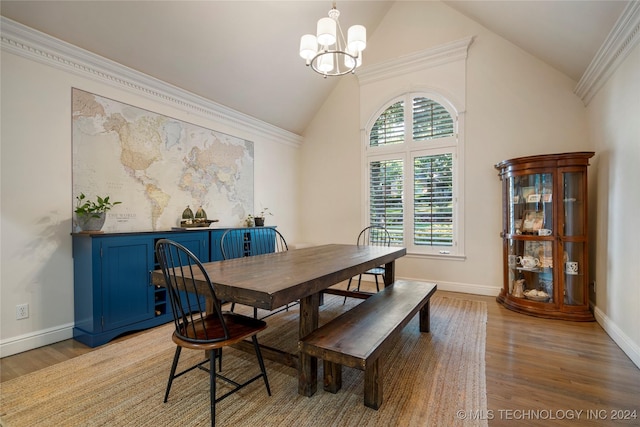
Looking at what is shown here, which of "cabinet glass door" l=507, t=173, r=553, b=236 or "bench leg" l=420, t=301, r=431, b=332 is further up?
"cabinet glass door" l=507, t=173, r=553, b=236

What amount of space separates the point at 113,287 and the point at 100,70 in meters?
2.08

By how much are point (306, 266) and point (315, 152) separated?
12.2ft

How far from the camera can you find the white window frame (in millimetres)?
4113

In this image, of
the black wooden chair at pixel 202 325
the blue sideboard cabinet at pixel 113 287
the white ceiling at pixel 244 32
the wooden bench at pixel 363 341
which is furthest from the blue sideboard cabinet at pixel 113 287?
the wooden bench at pixel 363 341

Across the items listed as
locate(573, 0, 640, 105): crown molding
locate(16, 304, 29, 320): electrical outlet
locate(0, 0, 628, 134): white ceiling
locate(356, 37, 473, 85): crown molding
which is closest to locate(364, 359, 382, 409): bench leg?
locate(16, 304, 29, 320): electrical outlet

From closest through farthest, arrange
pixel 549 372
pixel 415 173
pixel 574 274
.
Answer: pixel 549 372 → pixel 574 274 → pixel 415 173

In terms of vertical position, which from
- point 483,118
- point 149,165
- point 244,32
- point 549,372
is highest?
point 244,32

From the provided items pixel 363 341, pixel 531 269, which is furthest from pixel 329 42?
pixel 531 269

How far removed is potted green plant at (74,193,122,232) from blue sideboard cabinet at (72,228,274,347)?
0.10 meters

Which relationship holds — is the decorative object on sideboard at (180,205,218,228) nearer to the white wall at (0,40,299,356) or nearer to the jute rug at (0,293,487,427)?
the white wall at (0,40,299,356)

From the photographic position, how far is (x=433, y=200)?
432 cm

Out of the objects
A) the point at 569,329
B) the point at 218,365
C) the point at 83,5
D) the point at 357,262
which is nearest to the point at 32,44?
the point at 83,5

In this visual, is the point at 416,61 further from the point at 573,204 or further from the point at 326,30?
the point at 573,204

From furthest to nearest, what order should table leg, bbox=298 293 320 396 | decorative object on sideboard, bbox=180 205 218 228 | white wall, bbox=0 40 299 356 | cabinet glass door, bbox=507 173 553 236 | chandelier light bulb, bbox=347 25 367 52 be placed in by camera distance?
decorative object on sideboard, bbox=180 205 218 228, cabinet glass door, bbox=507 173 553 236, chandelier light bulb, bbox=347 25 367 52, white wall, bbox=0 40 299 356, table leg, bbox=298 293 320 396
